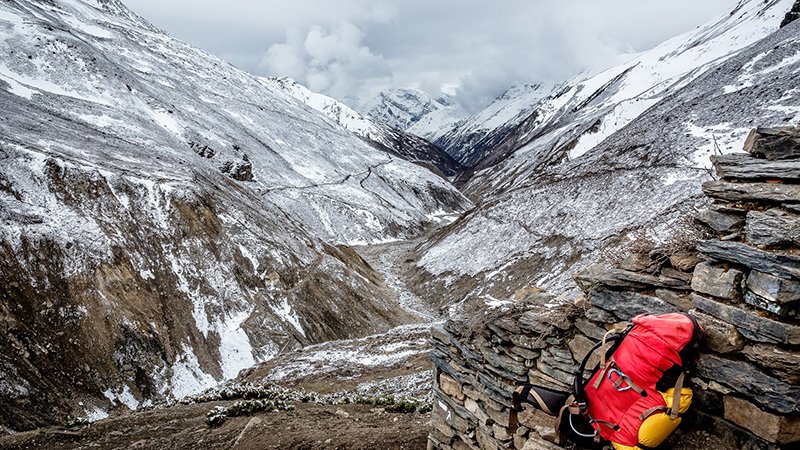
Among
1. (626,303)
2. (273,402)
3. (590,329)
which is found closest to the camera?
(626,303)

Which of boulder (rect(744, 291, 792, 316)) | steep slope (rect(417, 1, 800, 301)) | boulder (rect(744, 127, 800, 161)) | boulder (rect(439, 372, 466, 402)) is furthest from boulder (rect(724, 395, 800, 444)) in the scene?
steep slope (rect(417, 1, 800, 301))

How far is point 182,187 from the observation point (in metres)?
43.8

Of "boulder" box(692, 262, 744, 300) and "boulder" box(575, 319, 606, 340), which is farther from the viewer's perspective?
"boulder" box(575, 319, 606, 340)

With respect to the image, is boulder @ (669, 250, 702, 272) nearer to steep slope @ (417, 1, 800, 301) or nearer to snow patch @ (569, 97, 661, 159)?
steep slope @ (417, 1, 800, 301)

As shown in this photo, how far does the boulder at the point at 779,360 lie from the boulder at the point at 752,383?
0.29ft

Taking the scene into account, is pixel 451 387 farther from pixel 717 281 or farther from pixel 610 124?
pixel 610 124

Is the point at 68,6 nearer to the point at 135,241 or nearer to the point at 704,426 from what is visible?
the point at 135,241

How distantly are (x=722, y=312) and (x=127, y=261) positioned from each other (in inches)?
1426

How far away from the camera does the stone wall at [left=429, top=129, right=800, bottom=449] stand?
5.15 m

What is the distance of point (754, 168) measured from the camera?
6109mm

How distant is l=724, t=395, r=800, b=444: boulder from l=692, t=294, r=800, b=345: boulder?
81cm

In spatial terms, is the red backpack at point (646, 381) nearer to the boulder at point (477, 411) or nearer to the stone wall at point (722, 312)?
the stone wall at point (722, 312)

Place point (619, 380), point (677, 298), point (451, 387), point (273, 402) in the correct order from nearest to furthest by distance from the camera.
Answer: point (619, 380), point (677, 298), point (451, 387), point (273, 402)

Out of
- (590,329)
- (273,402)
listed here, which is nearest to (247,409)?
(273,402)
